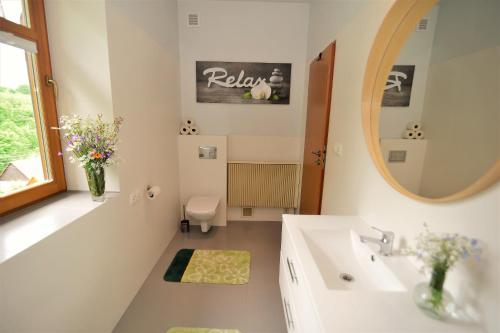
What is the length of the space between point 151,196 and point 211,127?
131 cm

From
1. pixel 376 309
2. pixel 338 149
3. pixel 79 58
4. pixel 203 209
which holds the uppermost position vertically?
pixel 79 58

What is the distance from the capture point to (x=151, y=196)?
1.93 meters

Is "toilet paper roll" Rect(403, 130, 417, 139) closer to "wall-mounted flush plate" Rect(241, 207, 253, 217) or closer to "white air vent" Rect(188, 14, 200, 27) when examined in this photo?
"wall-mounted flush plate" Rect(241, 207, 253, 217)

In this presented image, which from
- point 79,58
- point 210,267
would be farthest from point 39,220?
point 210,267

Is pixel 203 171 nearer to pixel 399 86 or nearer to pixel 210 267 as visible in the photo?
pixel 210 267

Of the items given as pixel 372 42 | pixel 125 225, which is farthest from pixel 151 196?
pixel 372 42

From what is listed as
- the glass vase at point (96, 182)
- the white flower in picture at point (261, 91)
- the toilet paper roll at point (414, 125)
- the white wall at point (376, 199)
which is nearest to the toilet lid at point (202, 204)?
the glass vase at point (96, 182)

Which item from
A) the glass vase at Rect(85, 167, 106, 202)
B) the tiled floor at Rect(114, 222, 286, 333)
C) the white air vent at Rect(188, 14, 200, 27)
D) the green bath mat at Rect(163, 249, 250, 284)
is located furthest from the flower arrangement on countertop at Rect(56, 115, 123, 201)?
the white air vent at Rect(188, 14, 200, 27)

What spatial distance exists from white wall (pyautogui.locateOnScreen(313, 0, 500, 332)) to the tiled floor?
883mm

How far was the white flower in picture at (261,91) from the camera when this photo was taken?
2.78 meters

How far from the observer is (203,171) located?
2887 millimetres

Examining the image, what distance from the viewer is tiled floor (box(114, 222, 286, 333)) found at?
1.55m

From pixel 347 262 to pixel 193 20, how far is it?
299 centimetres

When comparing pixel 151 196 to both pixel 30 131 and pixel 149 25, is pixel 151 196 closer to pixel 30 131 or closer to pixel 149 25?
pixel 30 131
